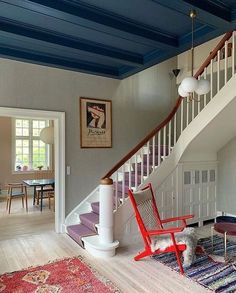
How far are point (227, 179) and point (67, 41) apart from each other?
407 cm

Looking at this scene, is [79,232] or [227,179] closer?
[79,232]

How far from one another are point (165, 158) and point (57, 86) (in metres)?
2.34

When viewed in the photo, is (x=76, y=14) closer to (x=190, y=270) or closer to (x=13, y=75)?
(x=13, y=75)

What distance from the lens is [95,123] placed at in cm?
503

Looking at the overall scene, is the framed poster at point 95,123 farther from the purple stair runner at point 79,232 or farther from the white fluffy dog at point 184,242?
the white fluffy dog at point 184,242

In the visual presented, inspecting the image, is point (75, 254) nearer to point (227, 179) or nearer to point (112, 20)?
point (112, 20)

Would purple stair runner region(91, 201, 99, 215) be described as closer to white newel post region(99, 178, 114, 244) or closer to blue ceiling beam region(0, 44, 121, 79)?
white newel post region(99, 178, 114, 244)

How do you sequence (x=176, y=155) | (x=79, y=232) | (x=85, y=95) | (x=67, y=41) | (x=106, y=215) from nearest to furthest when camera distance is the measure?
(x=106, y=215), (x=67, y=41), (x=79, y=232), (x=176, y=155), (x=85, y=95)

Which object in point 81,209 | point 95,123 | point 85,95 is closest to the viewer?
point 81,209

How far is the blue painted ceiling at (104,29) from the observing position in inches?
112

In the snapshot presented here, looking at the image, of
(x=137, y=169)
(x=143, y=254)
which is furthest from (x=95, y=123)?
(x=143, y=254)

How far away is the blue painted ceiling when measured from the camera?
2.86 meters

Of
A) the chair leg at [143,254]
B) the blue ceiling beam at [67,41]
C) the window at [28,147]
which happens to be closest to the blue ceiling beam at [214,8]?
the blue ceiling beam at [67,41]

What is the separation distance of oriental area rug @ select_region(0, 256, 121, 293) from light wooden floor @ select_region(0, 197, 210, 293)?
0.49 ft
